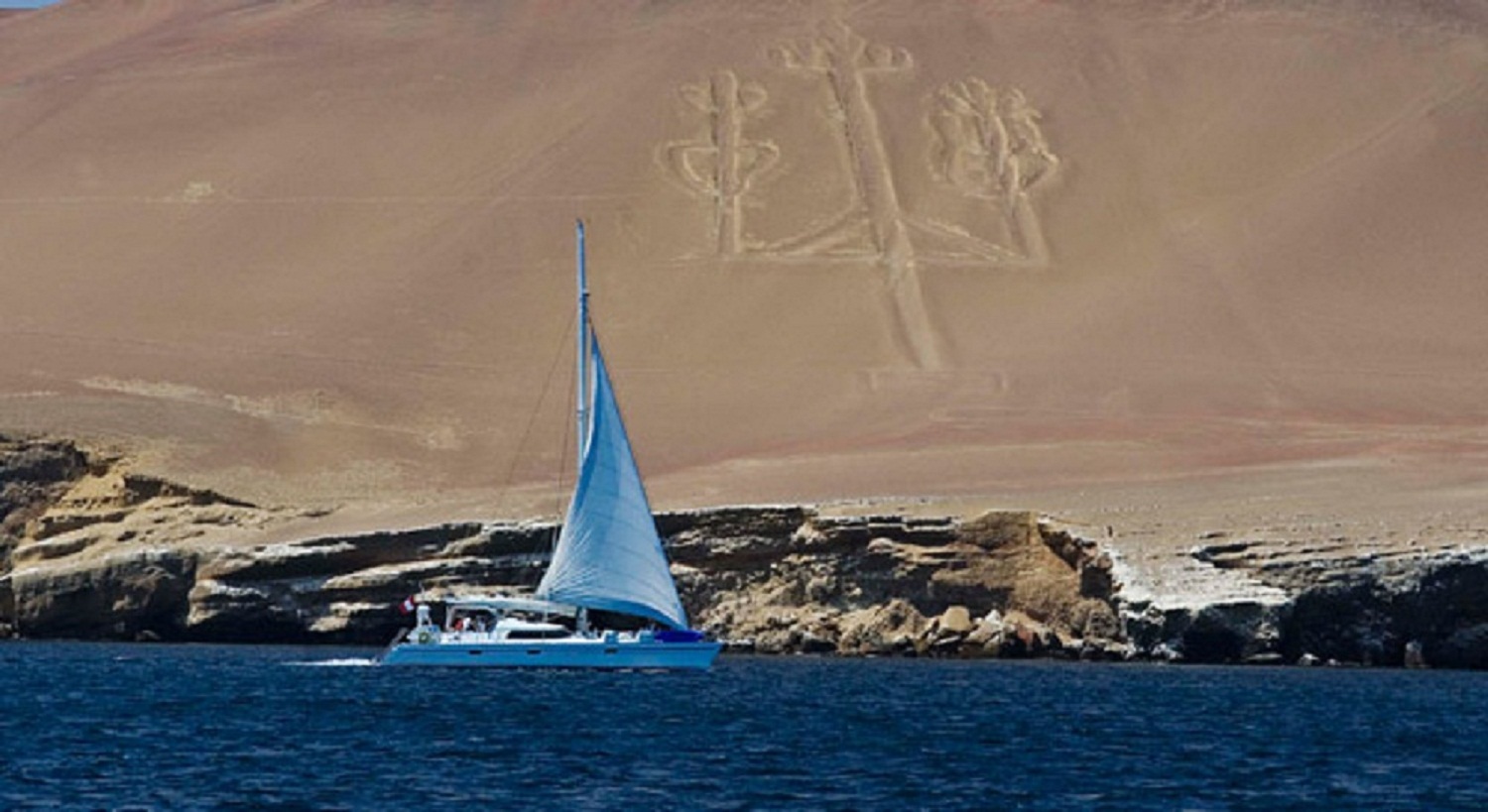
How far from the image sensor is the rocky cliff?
2441 inches

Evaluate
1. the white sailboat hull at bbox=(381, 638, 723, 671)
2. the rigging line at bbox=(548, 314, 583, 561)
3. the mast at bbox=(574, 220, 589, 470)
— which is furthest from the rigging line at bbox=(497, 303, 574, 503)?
the white sailboat hull at bbox=(381, 638, 723, 671)

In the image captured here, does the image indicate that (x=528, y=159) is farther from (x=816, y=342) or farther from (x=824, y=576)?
(x=824, y=576)

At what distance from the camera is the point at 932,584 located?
65312 millimetres

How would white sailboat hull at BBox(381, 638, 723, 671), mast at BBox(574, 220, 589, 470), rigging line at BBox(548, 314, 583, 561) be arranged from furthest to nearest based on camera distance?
rigging line at BBox(548, 314, 583, 561), white sailboat hull at BBox(381, 638, 723, 671), mast at BBox(574, 220, 589, 470)

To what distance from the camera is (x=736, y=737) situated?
42.8 m

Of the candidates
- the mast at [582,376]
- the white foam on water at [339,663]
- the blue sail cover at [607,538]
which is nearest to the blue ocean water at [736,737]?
the white foam on water at [339,663]

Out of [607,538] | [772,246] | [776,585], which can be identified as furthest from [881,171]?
[607,538]

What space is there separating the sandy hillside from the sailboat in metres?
15.4

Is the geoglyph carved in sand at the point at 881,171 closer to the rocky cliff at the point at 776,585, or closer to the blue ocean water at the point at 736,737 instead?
the rocky cliff at the point at 776,585

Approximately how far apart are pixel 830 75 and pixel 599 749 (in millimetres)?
76679

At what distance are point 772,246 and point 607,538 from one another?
1886 inches

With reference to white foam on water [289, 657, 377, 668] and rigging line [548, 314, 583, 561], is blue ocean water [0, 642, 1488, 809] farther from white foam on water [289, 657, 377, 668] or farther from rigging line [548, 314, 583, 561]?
rigging line [548, 314, 583, 561]

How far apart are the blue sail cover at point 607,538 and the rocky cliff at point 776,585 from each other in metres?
9.42

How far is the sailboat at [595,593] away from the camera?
184ft
